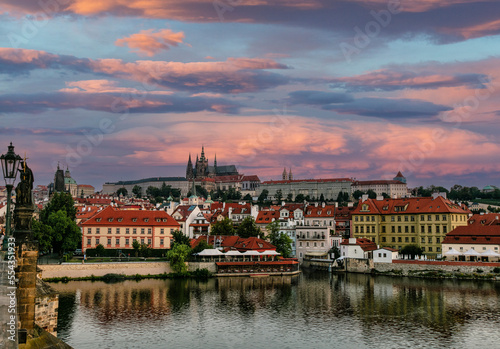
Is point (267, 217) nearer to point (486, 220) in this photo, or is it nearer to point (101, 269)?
point (486, 220)

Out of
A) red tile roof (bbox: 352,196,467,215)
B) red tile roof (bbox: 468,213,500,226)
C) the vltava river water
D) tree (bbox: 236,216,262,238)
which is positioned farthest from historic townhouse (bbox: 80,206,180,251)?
red tile roof (bbox: 468,213,500,226)

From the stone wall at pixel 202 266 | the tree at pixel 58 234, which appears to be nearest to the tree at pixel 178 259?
the stone wall at pixel 202 266

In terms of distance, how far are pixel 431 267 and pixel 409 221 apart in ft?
47.1

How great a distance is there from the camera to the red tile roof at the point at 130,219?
73.0 metres

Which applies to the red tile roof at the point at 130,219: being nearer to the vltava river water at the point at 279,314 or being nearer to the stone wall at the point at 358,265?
the vltava river water at the point at 279,314

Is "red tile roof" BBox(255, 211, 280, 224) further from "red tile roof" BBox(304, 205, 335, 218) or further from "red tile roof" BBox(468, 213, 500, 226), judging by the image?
"red tile roof" BBox(468, 213, 500, 226)

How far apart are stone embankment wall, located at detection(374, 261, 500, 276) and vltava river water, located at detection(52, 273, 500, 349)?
418 centimetres

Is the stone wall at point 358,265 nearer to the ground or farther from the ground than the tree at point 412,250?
nearer to the ground

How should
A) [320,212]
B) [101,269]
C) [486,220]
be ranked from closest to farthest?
[101,269] < [486,220] < [320,212]

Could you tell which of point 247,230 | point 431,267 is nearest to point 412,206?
point 431,267

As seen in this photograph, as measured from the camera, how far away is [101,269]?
58.1m

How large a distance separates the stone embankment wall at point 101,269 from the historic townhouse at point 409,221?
107 feet

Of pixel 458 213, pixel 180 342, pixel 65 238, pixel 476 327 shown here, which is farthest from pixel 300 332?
pixel 458 213

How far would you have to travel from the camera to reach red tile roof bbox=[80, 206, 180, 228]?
73000 millimetres
